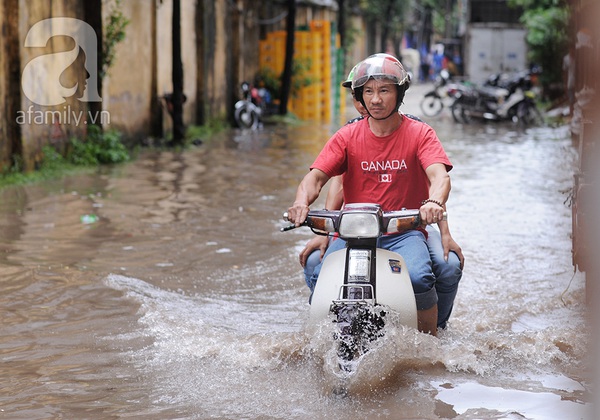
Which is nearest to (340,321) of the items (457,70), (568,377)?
(568,377)

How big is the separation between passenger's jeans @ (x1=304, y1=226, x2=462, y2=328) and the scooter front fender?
123 mm

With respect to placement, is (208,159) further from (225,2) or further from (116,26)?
(225,2)

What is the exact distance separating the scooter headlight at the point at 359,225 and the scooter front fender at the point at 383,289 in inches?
7.3

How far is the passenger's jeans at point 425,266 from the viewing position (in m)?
4.55

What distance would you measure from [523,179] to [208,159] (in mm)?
4901

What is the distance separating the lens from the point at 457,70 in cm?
4519

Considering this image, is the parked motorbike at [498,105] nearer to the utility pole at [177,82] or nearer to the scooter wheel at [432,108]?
the scooter wheel at [432,108]

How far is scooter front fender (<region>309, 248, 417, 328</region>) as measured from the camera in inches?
170

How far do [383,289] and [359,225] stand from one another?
0.32 m

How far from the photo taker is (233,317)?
6.00 metres

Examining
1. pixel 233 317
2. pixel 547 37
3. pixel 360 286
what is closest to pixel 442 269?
pixel 360 286

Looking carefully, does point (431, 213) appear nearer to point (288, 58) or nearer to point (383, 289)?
point (383, 289)

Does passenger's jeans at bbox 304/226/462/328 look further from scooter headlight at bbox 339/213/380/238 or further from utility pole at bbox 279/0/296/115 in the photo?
utility pole at bbox 279/0/296/115

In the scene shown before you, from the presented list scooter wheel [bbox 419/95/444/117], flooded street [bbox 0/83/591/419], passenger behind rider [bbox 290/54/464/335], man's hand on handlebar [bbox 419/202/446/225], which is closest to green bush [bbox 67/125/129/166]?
flooded street [bbox 0/83/591/419]
